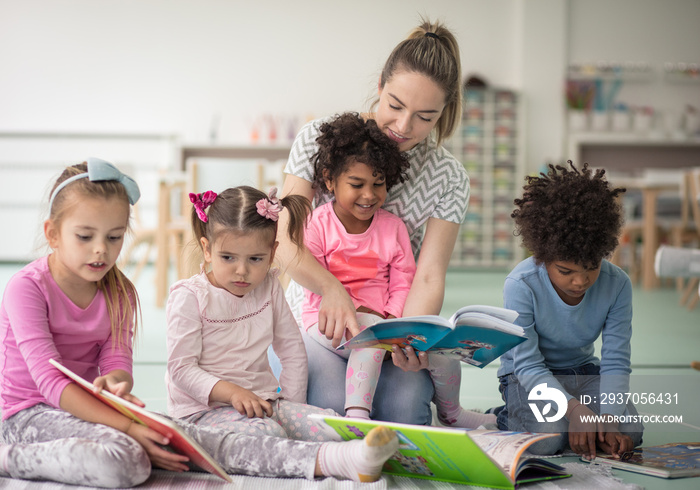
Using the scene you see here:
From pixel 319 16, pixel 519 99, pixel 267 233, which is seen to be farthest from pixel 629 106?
pixel 267 233

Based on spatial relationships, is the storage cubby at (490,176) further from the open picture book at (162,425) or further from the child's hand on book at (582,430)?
the open picture book at (162,425)

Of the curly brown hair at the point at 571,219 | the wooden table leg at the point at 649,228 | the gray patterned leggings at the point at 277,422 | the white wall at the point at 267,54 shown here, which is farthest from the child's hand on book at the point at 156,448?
the white wall at the point at 267,54

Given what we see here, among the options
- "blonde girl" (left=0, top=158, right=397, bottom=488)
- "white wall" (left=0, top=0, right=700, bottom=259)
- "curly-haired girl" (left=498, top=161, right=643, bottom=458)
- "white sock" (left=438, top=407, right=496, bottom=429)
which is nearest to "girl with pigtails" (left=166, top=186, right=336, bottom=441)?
"blonde girl" (left=0, top=158, right=397, bottom=488)

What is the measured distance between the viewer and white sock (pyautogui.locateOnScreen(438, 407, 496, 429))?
165cm

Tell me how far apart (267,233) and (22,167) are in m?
5.49

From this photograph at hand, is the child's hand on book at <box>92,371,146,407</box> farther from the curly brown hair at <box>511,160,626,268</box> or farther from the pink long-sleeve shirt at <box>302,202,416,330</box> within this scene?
the curly brown hair at <box>511,160,626,268</box>

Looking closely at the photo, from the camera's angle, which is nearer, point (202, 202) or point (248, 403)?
point (248, 403)

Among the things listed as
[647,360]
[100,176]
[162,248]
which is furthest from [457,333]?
[162,248]

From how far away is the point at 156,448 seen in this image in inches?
46.9

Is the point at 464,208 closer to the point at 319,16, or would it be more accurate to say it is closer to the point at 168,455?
the point at 168,455

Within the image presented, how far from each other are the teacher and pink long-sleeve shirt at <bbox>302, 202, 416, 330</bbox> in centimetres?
4

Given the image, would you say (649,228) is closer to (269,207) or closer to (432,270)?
(432,270)

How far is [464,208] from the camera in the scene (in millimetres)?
1765

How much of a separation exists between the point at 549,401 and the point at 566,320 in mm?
187
